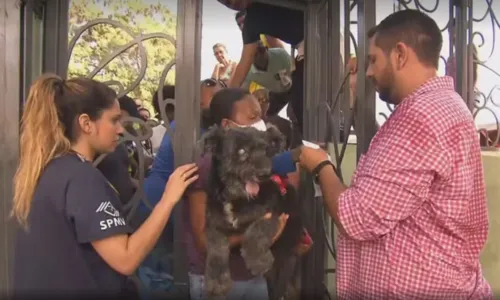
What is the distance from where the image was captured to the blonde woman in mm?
1953

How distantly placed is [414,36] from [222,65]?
1.85 meters

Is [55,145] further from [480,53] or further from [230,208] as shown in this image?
[480,53]

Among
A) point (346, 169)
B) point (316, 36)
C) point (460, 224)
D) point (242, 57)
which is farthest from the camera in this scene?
point (242, 57)

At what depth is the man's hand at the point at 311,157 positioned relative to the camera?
235cm

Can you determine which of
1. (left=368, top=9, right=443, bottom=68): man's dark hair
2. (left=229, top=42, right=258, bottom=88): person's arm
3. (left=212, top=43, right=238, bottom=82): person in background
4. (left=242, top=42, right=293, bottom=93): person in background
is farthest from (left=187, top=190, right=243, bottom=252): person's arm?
(left=242, top=42, right=293, bottom=93): person in background

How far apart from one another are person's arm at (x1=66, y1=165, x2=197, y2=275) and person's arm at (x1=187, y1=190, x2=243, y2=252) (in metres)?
0.47

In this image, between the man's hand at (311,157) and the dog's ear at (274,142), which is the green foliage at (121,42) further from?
the man's hand at (311,157)

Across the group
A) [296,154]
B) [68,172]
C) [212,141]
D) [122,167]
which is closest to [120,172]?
[122,167]

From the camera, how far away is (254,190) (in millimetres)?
2471

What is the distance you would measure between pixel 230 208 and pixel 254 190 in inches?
5.4

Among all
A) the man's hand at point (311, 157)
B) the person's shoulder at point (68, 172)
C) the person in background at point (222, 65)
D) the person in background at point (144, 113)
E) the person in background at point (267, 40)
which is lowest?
the person's shoulder at point (68, 172)

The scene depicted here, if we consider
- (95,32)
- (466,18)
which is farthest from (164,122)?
(466,18)

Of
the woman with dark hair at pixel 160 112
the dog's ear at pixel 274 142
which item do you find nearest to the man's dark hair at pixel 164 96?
→ the woman with dark hair at pixel 160 112

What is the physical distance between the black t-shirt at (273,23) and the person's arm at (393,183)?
1855 millimetres
